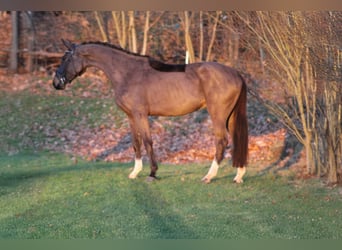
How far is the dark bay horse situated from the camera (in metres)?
11.0

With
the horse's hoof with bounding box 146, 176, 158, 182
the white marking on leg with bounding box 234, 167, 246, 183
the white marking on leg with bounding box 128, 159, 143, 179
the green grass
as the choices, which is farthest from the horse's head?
the white marking on leg with bounding box 234, 167, 246, 183

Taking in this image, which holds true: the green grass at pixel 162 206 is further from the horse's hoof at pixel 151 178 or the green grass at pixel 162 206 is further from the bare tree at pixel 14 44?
the bare tree at pixel 14 44

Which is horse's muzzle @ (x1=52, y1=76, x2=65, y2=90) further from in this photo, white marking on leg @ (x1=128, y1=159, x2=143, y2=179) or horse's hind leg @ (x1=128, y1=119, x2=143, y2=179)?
white marking on leg @ (x1=128, y1=159, x2=143, y2=179)

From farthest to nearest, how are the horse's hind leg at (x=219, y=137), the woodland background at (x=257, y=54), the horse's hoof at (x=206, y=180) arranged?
the horse's hind leg at (x=219, y=137)
the horse's hoof at (x=206, y=180)
the woodland background at (x=257, y=54)

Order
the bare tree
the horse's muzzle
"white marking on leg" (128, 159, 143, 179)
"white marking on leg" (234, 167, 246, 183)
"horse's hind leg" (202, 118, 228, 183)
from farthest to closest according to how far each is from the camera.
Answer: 1. the bare tree
2. the horse's muzzle
3. "white marking on leg" (128, 159, 143, 179)
4. "horse's hind leg" (202, 118, 228, 183)
5. "white marking on leg" (234, 167, 246, 183)

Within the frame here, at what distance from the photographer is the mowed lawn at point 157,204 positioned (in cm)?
722

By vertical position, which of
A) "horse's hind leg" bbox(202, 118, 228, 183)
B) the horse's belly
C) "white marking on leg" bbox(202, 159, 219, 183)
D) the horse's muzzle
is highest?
the horse's muzzle

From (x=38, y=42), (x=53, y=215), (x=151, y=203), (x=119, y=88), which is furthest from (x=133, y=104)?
(x=38, y=42)

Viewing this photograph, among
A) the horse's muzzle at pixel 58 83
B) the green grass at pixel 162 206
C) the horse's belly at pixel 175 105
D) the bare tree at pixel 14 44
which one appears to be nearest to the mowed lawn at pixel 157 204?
the green grass at pixel 162 206

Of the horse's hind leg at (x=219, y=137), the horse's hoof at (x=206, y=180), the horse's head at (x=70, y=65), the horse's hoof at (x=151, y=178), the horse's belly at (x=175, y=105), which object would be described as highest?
the horse's head at (x=70, y=65)

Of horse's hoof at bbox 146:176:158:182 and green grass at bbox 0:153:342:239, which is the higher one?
green grass at bbox 0:153:342:239

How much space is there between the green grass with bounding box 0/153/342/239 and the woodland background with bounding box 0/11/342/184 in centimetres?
111

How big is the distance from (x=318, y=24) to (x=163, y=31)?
13.7m

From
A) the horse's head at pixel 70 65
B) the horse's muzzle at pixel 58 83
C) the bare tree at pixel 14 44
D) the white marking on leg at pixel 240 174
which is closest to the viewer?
the white marking on leg at pixel 240 174
